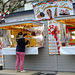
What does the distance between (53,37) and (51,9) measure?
1246mm

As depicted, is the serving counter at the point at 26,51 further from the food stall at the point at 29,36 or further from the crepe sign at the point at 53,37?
the crepe sign at the point at 53,37

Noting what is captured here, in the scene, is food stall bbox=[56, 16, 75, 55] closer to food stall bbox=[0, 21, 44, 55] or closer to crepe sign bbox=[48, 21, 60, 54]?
crepe sign bbox=[48, 21, 60, 54]

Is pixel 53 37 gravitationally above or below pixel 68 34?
below

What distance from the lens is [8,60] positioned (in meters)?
10.3

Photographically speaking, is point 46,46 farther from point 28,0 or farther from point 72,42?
point 28,0

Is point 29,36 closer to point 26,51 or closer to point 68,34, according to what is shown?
point 26,51

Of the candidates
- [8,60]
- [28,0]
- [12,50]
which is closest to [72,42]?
[12,50]

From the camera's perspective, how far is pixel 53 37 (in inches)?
362

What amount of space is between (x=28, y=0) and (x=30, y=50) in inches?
526

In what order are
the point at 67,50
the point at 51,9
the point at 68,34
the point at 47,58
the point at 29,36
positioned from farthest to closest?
the point at 29,36, the point at 47,58, the point at 68,34, the point at 51,9, the point at 67,50

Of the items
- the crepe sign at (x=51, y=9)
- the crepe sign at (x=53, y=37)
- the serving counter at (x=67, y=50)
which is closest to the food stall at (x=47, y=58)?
the crepe sign at (x=53, y=37)

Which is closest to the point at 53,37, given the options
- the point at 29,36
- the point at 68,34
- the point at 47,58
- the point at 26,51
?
the point at 68,34

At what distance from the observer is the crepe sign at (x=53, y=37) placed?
9086 mm

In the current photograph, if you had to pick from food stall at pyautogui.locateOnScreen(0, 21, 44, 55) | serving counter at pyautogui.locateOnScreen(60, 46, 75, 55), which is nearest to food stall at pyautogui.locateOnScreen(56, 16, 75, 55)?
serving counter at pyautogui.locateOnScreen(60, 46, 75, 55)
